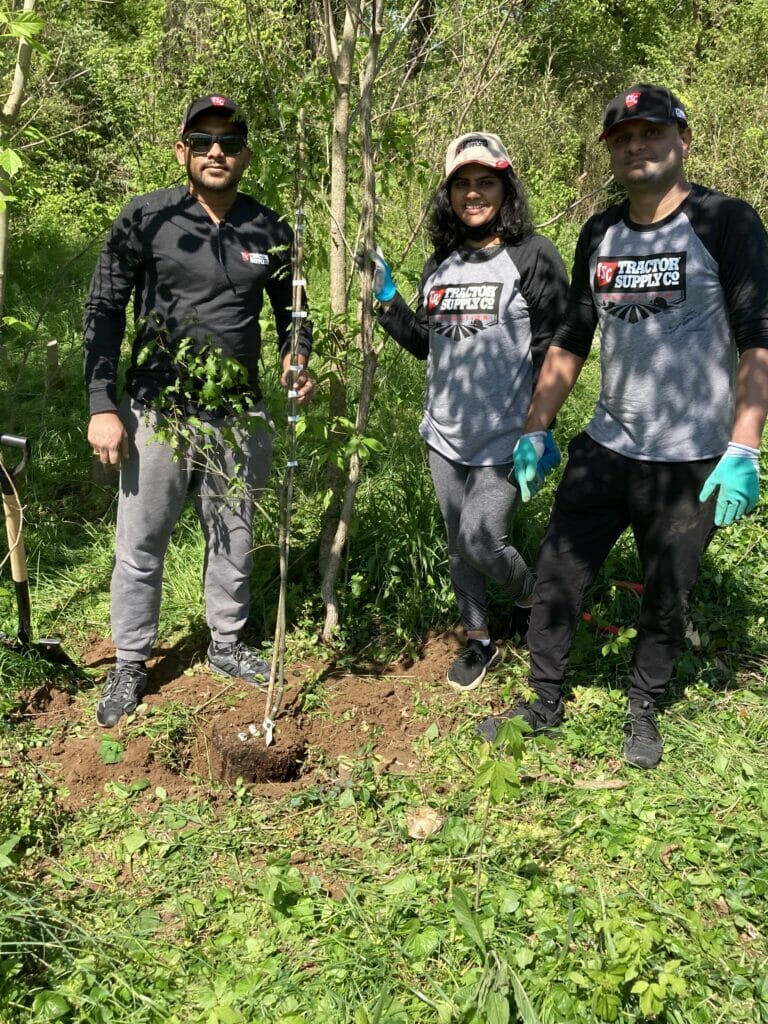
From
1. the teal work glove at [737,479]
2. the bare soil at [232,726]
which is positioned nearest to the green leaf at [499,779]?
the bare soil at [232,726]

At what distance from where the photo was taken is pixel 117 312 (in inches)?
117

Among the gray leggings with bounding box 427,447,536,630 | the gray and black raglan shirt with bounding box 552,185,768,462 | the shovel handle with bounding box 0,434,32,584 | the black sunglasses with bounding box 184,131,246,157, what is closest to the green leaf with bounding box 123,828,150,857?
the shovel handle with bounding box 0,434,32,584

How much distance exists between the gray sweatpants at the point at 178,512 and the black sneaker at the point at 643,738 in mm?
1551

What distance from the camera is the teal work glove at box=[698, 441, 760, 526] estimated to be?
99.7 inches

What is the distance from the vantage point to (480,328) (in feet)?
9.71

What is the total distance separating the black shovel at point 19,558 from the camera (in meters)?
2.93

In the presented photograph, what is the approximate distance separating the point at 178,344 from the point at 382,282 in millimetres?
762

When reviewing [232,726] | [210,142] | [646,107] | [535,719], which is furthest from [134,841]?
[646,107]

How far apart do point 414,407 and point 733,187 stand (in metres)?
7.65

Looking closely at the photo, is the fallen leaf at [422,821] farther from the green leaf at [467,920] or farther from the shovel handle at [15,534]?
the shovel handle at [15,534]

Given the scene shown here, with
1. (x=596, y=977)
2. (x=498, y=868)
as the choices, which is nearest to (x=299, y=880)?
(x=498, y=868)

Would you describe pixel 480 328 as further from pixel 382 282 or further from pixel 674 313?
pixel 674 313

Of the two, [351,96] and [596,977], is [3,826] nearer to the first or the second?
[596,977]

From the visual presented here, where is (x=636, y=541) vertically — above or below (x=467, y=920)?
above
